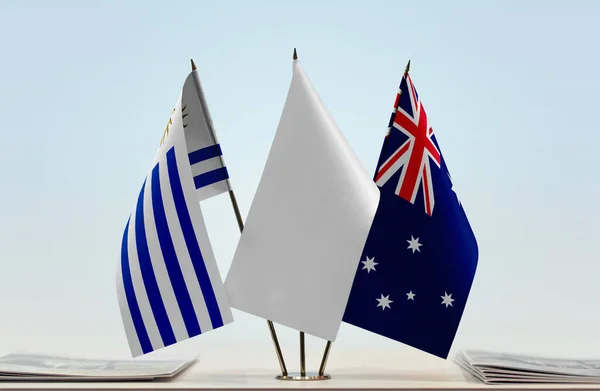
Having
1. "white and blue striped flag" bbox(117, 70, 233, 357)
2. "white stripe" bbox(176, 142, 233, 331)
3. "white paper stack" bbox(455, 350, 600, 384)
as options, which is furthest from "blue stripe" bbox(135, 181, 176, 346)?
"white paper stack" bbox(455, 350, 600, 384)

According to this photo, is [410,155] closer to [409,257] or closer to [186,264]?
[409,257]

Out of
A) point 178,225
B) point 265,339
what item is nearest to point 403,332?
point 178,225

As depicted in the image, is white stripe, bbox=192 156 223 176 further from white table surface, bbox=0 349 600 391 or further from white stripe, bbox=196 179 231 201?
white table surface, bbox=0 349 600 391

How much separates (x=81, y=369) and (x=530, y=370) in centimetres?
87

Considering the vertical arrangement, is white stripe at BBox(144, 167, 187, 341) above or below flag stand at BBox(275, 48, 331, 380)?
above

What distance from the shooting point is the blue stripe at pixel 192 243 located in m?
1.69

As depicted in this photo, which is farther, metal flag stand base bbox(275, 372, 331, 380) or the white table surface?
metal flag stand base bbox(275, 372, 331, 380)

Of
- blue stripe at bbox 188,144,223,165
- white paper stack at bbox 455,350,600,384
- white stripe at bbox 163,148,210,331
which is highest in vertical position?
blue stripe at bbox 188,144,223,165

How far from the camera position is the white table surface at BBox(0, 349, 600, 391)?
1.63 metres

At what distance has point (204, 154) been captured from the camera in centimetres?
184

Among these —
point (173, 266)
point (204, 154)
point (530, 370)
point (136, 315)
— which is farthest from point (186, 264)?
point (530, 370)

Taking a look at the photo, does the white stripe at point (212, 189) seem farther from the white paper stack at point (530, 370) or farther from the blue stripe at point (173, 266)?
the white paper stack at point (530, 370)

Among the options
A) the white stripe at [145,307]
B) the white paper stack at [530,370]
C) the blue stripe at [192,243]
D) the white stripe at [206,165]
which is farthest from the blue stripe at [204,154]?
the white paper stack at [530,370]

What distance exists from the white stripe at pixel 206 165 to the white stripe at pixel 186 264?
0.41ft
